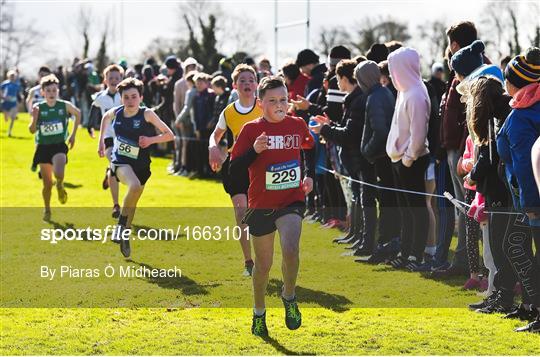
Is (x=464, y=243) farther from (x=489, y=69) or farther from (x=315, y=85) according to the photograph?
(x=315, y=85)

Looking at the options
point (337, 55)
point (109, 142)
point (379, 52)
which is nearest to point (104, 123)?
point (109, 142)

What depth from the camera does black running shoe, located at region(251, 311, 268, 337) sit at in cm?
717

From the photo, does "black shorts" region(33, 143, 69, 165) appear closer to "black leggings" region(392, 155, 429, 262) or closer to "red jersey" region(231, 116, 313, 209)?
"black leggings" region(392, 155, 429, 262)

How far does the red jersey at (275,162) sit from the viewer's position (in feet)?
23.4

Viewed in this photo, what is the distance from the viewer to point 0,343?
7.10 m

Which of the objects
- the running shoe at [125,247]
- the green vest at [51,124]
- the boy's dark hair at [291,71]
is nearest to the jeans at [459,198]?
the running shoe at [125,247]

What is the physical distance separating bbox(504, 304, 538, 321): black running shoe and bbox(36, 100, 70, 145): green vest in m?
8.70

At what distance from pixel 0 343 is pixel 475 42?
473cm

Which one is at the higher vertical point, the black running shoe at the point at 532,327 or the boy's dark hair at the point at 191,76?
the boy's dark hair at the point at 191,76

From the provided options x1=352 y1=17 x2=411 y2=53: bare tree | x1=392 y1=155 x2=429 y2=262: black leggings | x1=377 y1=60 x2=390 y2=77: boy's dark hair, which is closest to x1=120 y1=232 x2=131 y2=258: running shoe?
x1=392 y1=155 x2=429 y2=262: black leggings

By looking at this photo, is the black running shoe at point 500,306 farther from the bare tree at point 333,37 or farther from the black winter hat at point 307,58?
the bare tree at point 333,37

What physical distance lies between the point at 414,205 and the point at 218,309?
98.8 inches

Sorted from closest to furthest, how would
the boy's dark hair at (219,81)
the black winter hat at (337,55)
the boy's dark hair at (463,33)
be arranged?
the boy's dark hair at (463,33) → the black winter hat at (337,55) → the boy's dark hair at (219,81)

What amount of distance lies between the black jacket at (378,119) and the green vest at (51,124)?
19.4 feet
